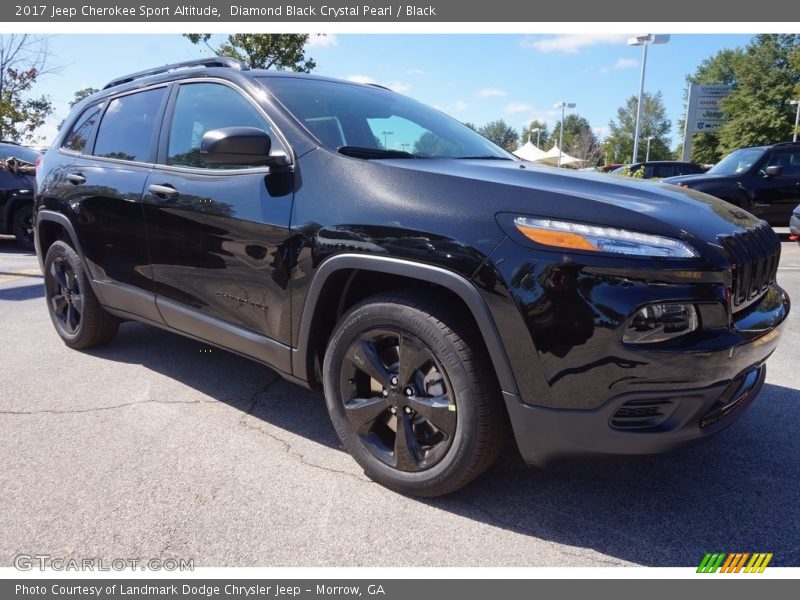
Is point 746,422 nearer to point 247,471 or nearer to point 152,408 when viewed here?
point 247,471

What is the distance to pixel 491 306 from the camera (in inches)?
75.6

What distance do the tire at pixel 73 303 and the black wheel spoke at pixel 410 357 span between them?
8.60 feet

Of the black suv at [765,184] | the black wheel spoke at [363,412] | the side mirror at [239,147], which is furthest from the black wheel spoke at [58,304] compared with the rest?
the black suv at [765,184]

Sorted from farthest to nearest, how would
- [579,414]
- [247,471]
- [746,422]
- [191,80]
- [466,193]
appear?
[191,80] → [746,422] → [247,471] → [466,193] → [579,414]

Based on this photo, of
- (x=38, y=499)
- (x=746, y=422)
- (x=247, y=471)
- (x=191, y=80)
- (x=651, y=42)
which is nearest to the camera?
(x=38, y=499)

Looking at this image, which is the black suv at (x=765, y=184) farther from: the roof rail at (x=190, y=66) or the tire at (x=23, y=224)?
the tire at (x=23, y=224)

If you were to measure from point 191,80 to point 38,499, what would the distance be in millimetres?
2158

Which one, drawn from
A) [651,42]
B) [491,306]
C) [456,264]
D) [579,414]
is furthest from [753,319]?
[651,42]

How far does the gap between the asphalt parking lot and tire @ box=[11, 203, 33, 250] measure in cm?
709

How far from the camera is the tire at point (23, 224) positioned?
9.09m

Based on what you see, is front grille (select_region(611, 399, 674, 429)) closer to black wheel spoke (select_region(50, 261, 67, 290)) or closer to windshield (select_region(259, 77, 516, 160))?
windshield (select_region(259, 77, 516, 160))

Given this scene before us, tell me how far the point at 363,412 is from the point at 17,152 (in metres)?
9.69

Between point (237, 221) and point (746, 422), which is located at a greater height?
point (237, 221)

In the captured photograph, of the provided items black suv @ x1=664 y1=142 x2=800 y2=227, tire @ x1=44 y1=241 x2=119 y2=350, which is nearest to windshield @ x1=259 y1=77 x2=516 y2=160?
tire @ x1=44 y1=241 x2=119 y2=350
